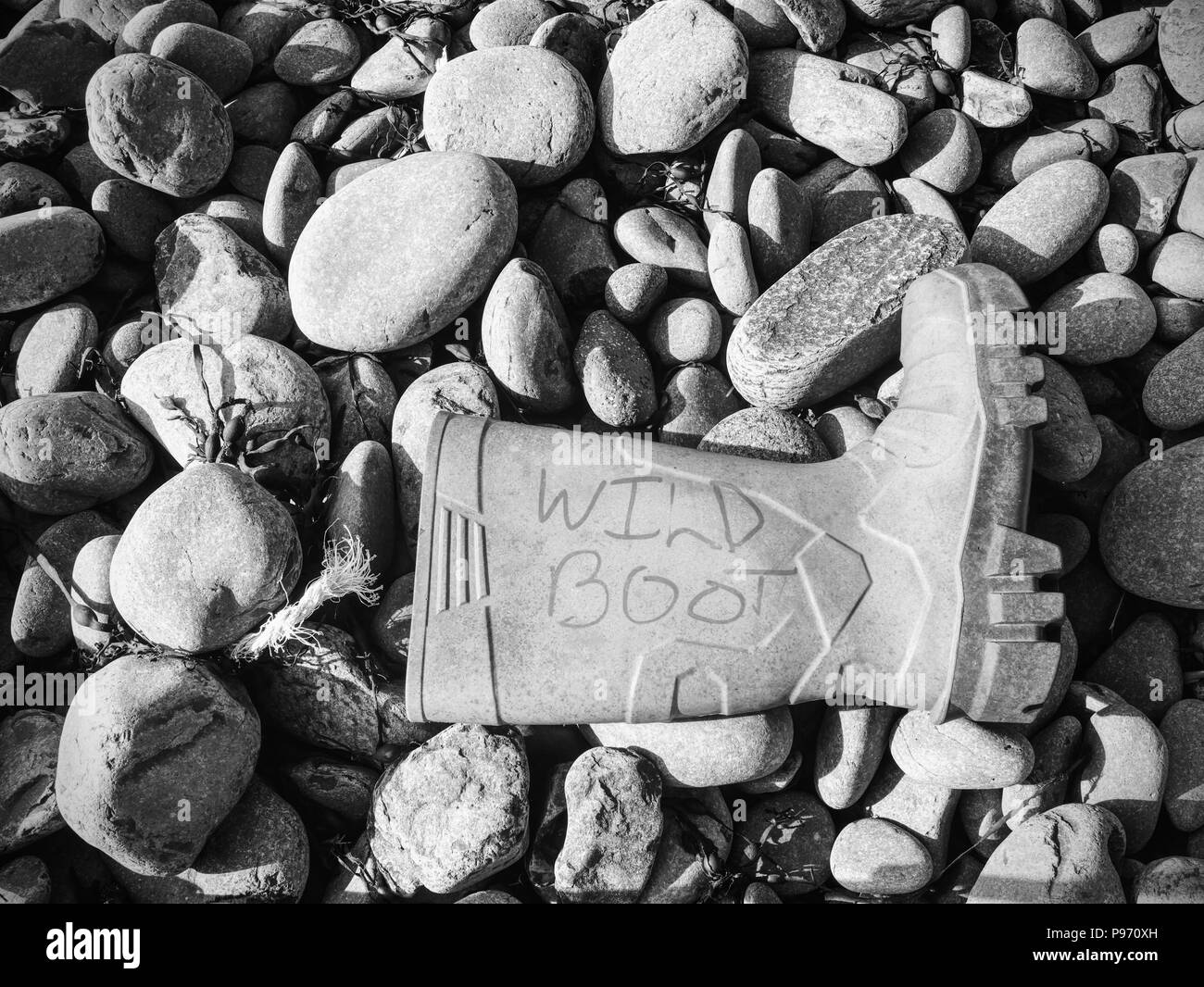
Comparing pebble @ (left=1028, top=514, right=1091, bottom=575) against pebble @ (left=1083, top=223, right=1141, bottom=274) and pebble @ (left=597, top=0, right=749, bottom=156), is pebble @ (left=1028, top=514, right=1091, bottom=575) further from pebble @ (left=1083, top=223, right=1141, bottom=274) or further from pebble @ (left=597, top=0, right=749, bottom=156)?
pebble @ (left=597, top=0, right=749, bottom=156)

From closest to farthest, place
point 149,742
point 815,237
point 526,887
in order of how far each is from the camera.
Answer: point 149,742
point 526,887
point 815,237

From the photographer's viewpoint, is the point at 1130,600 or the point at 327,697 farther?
the point at 1130,600

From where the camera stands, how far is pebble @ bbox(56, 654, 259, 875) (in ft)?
9.93

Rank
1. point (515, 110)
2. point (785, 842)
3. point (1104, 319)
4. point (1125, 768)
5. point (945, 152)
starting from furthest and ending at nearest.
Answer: point (945, 152), point (515, 110), point (1104, 319), point (785, 842), point (1125, 768)

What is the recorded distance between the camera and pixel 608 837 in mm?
3146

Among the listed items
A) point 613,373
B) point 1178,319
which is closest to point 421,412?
point 613,373

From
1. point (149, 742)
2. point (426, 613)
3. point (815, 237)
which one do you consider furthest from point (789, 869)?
point (815, 237)

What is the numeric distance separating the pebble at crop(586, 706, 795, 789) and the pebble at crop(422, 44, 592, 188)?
246 cm

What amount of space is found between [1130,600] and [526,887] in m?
2.73

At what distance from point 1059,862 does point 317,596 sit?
2.79 m

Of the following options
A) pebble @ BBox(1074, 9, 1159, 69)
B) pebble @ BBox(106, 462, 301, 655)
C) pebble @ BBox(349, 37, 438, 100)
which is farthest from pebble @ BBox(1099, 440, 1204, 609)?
pebble @ BBox(349, 37, 438, 100)

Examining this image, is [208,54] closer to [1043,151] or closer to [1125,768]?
[1043,151]

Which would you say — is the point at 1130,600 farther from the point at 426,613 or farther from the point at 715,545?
the point at 426,613

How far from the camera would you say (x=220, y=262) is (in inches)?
152
